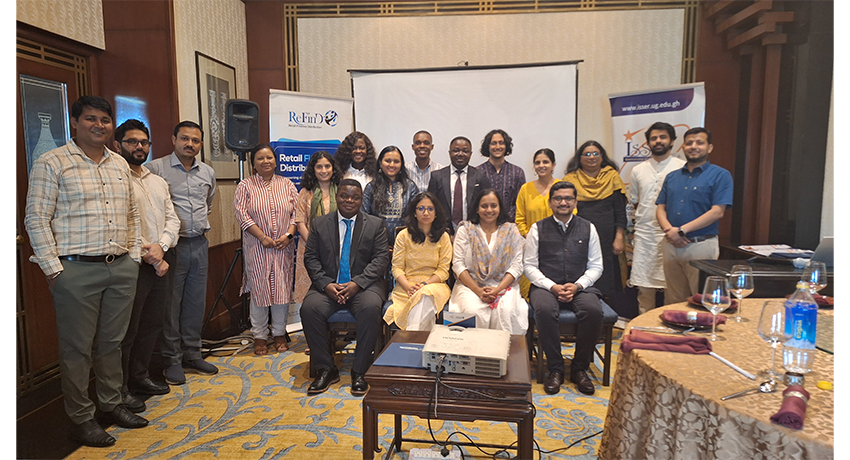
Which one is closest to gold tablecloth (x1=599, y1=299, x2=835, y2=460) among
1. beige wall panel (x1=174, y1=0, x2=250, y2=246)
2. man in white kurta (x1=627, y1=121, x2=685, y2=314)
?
man in white kurta (x1=627, y1=121, x2=685, y2=314)

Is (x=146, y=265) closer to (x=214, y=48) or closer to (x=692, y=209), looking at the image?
(x=214, y=48)

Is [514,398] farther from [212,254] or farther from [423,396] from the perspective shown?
[212,254]

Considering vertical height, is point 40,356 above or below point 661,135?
below

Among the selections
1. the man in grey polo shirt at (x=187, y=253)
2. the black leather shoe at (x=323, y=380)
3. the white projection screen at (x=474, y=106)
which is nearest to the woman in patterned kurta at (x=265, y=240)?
the man in grey polo shirt at (x=187, y=253)

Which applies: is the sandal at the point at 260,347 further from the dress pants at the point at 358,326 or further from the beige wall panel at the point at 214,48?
the beige wall panel at the point at 214,48

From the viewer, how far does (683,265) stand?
3.47 metres

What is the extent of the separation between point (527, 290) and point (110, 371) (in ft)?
8.30

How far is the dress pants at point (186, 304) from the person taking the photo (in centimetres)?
309

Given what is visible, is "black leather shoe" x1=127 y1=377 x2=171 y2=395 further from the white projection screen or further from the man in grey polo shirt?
Result: the white projection screen

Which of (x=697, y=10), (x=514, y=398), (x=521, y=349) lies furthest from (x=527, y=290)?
(x=697, y=10)

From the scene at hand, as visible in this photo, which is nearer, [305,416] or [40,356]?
[305,416]

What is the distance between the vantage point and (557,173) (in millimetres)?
4773

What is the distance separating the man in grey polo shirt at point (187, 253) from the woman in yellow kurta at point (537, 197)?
7.47ft

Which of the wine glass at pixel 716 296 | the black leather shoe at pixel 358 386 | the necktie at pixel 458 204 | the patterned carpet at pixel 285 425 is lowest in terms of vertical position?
the patterned carpet at pixel 285 425
